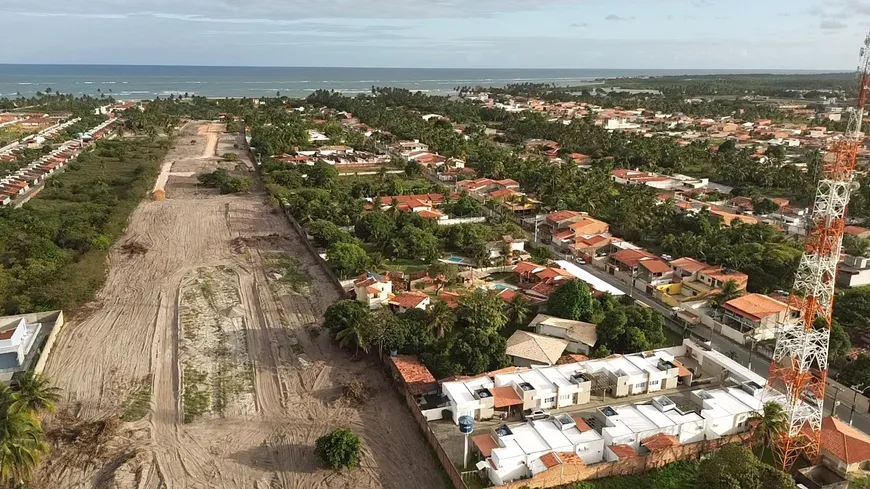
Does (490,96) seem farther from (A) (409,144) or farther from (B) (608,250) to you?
(B) (608,250)

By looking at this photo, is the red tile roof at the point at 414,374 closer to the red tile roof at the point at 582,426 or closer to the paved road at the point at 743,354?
the red tile roof at the point at 582,426

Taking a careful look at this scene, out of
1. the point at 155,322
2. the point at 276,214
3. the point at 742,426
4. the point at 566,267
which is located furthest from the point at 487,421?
the point at 276,214

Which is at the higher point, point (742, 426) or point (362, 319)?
point (362, 319)

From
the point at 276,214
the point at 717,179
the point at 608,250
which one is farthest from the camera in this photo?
the point at 717,179

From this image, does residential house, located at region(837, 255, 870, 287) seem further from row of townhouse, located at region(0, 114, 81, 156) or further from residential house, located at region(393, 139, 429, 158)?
row of townhouse, located at region(0, 114, 81, 156)

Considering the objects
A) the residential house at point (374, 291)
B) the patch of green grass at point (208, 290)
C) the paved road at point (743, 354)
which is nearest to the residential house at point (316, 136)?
the patch of green grass at point (208, 290)

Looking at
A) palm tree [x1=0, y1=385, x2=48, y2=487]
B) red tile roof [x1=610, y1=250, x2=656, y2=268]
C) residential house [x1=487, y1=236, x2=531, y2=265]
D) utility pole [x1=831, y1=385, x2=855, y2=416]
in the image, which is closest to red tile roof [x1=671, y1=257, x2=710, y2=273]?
red tile roof [x1=610, y1=250, x2=656, y2=268]
